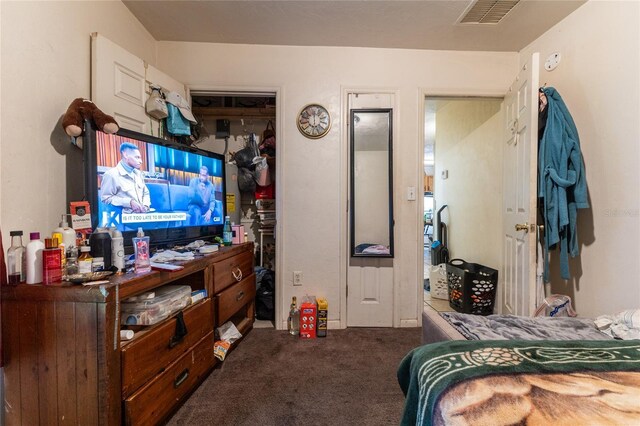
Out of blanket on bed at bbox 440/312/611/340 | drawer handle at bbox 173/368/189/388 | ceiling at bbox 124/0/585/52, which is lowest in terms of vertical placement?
drawer handle at bbox 173/368/189/388

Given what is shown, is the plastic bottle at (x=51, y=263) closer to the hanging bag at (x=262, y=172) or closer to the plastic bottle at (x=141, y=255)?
the plastic bottle at (x=141, y=255)

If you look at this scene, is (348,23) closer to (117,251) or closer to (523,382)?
(117,251)

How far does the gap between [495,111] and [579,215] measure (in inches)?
53.8

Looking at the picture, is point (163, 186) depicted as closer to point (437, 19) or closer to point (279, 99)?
point (279, 99)

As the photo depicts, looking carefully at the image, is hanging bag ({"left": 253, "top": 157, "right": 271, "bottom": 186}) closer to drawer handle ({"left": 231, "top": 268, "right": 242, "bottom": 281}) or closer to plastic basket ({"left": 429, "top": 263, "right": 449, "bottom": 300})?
drawer handle ({"left": 231, "top": 268, "right": 242, "bottom": 281})

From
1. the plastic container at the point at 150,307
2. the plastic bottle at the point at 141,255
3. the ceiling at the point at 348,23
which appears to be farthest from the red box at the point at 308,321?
the ceiling at the point at 348,23

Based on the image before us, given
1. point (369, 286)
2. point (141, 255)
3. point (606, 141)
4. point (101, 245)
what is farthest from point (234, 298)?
point (606, 141)

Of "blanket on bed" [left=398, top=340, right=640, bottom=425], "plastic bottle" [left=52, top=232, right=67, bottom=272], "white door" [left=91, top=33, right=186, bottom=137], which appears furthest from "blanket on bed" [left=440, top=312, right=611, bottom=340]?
"white door" [left=91, top=33, right=186, bottom=137]

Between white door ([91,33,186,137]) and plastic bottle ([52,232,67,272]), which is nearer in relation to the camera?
plastic bottle ([52,232,67,272])

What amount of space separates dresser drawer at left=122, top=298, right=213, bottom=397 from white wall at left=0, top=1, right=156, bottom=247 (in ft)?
2.48

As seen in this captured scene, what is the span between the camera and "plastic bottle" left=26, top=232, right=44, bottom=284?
1.04 meters

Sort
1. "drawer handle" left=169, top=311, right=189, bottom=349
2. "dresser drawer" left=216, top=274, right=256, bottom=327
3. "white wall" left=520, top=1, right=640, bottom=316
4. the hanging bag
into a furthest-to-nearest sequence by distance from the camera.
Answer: the hanging bag
"dresser drawer" left=216, top=274, right=256, bottom=327
"white wall" left=520, top=1, right=640, bottom=316
"drawer handle" left=169, top=311, right=189, bottom=349

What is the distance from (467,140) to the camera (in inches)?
131

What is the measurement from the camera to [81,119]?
4.33ft
